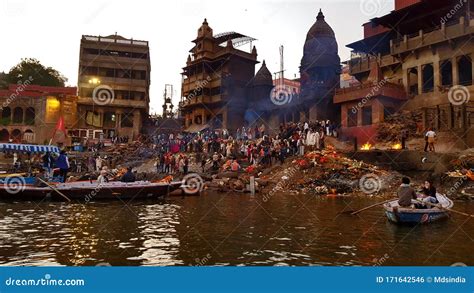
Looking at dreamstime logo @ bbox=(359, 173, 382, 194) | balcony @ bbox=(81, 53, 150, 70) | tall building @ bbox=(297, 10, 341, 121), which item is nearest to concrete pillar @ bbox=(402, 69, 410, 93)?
tall building @ bbox=(297, 10, 341, 121)

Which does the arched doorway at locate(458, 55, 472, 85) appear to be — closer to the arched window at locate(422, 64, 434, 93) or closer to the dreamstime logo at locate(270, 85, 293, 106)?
the arched window at locate(422, 64, 434, 93)

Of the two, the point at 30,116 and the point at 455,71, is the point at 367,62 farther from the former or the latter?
the point at 30,116

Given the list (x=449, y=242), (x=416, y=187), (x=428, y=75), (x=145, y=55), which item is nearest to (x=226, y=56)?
(x=145, y=55)

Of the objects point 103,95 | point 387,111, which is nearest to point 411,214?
point 387,111

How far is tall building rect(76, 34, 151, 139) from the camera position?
166ft

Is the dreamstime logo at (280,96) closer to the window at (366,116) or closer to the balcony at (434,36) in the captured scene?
the window at (366,116)

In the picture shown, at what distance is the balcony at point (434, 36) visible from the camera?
87.5 ft

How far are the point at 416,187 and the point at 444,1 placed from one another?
19.1 m

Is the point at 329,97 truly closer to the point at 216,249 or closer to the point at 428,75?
the point at 428,75

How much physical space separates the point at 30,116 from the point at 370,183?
47813 mm

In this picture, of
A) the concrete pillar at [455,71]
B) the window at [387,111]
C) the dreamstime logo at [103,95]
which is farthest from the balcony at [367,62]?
the dreamstime logo at [103,95]

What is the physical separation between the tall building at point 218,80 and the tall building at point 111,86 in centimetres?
833

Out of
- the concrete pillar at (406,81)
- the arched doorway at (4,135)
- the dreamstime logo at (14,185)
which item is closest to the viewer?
the dreamstime logo at (14,185)

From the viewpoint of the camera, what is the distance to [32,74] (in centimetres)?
5672
